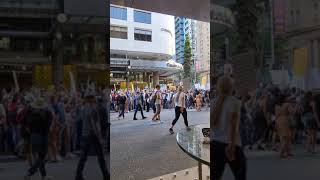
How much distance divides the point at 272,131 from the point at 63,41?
5.68 ft

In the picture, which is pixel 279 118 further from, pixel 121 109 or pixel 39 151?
pixel 121 109

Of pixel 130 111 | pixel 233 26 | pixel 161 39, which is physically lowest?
pixel 130 111

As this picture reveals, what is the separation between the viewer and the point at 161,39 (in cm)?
5325

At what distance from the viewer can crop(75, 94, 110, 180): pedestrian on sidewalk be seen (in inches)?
130

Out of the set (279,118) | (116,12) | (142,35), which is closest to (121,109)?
(116,12)

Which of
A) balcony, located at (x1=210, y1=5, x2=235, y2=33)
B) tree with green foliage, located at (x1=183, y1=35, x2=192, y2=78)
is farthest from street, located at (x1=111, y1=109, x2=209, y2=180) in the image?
tree with green foliage, located at (x1=183, y1=35, x2=192, y2=78)

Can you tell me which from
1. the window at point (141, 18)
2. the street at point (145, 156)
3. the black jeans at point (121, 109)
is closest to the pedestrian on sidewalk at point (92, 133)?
the street at point (145, 156)

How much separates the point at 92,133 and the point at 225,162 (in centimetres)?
104

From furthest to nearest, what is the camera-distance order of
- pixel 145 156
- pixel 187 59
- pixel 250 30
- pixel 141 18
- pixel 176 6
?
pixel 187 59 → pixel 141 18 → pixel 145 156 → pixel 176 6 → pixel 250 30

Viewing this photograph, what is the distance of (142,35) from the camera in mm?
51844

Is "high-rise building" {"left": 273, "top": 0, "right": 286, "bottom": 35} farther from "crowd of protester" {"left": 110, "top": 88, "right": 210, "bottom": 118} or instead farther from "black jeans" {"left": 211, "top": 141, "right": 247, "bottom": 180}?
"crowd of protester" {"left": 110, "top": 88, "right": 210, "bottom": 118}

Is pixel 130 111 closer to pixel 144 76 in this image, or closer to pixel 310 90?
pixel 310 90

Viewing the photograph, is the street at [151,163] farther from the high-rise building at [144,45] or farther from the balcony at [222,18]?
the high-rise building at [144,45]

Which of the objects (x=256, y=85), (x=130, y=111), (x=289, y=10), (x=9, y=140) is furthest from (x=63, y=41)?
(x=130, y=111)
